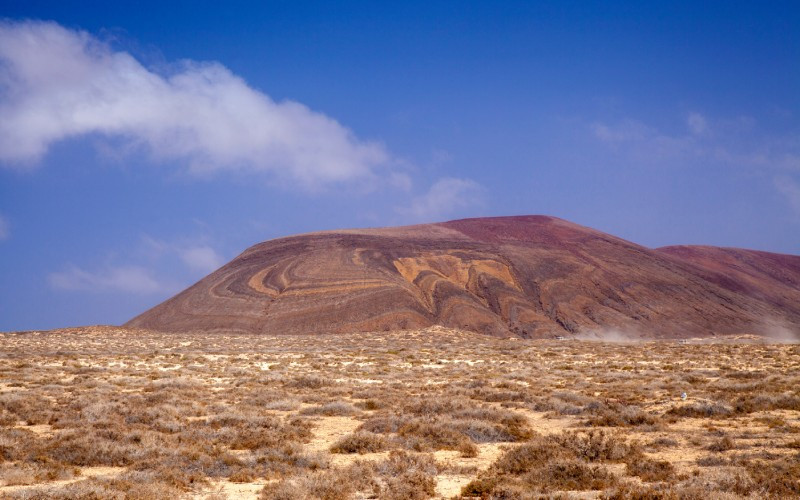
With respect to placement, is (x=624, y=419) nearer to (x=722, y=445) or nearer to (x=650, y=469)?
(x=722, y=445)

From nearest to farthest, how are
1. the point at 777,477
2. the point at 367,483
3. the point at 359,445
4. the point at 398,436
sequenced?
the point at 777,477
the point at 367,483
the point at 359,445
the point at 398,436

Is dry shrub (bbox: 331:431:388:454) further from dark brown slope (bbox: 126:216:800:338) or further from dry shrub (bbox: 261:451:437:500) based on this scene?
dark brown slope (bbox: 126:216:800:338)

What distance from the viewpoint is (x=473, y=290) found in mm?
94438

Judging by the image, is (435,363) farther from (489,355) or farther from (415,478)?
(415,478)

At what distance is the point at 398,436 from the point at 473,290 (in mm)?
82113

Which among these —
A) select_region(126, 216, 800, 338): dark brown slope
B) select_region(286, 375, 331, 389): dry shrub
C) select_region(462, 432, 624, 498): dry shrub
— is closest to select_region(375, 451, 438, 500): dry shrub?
select_region(462, 432, 624, 498): dry shrub

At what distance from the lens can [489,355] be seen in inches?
1633

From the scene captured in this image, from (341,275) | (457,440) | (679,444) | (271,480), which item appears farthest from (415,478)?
(341,275)

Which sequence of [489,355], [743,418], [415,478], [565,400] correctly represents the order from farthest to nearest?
[489,355]
[565,400]
[743,418]
[415,478]

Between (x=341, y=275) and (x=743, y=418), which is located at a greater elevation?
(x=341, y=275)

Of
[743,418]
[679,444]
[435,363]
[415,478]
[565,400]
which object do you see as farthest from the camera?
[435,363]

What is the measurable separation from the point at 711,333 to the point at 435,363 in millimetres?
65918

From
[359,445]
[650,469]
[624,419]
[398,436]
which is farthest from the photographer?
[624,419]

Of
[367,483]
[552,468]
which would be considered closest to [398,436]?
[367,483]
